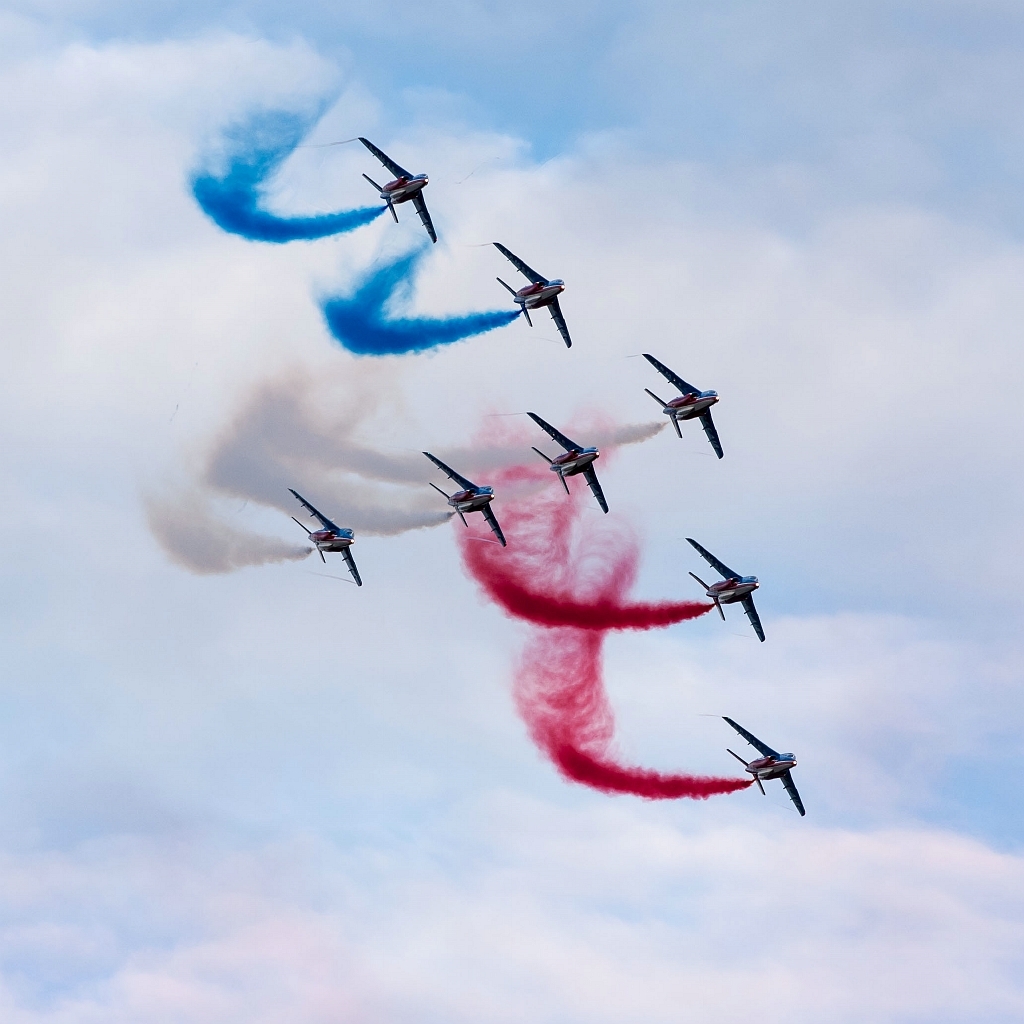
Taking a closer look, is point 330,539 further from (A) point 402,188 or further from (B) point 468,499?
Answer: (A) point 402,188

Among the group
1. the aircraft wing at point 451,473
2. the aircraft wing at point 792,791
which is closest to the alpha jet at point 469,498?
the aircraft wing at point 451,473

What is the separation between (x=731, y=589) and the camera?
11425 cm

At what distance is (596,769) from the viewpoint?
108875 millimetres

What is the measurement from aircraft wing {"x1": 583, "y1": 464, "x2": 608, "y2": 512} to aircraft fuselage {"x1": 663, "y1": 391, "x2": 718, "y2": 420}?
6.22 meters

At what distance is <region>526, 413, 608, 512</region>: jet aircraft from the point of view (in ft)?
350

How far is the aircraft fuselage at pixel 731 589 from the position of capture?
4496 inches

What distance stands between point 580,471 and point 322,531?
16534mm

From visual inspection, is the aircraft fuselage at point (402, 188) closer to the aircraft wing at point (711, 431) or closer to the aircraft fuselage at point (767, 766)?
the aircraft wing at point (711, 431)

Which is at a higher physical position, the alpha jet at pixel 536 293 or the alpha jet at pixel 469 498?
the alpha jet at pixel 536 293

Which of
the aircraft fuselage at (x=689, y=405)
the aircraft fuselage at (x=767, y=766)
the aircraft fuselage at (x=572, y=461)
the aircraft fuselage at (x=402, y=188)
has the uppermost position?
the aircraft fuselage at (x=402, y=188)

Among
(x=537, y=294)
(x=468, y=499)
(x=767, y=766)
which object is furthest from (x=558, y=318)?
(x=767, y=766)

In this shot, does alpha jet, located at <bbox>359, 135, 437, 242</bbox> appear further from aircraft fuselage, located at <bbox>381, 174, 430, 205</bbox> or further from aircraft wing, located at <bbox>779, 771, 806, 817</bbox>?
aircraft wing, located at <bbox>779, 771, 806, 817</bbox>

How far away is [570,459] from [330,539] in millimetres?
15697

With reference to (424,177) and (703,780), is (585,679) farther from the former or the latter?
(424,177)
